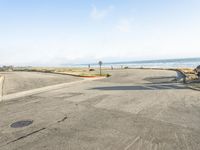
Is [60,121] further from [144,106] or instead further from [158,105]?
[158,105]

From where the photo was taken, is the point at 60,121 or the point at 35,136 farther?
the point at 60,121

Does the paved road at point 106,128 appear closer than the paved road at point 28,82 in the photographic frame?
Yes

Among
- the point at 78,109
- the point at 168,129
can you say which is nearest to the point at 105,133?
the point at 168,129

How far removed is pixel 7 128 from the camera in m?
6.38

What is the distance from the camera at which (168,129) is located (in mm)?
5781

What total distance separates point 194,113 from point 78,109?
17.4 ft

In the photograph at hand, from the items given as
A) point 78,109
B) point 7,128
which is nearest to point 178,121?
point 78,109

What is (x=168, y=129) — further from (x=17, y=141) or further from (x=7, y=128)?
(x=7, y=128)

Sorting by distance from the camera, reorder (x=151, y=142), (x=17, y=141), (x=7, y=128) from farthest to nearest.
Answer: (x=7, y=128)
(x=17, y=141)
(x=151, y=142)

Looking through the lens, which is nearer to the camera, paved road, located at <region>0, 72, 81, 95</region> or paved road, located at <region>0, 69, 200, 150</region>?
paved road, located at <region>0, 69, 200, 150</region>

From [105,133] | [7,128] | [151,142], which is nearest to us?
[151,142]

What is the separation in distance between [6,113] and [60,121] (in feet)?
11.1

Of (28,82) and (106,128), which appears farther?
(28,82)

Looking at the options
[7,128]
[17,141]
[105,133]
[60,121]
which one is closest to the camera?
[17,141]
